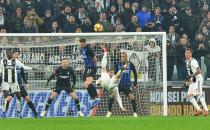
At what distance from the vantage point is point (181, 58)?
24.0 m

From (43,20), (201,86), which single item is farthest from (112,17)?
(201,86)

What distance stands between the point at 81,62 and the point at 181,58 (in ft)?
11.1

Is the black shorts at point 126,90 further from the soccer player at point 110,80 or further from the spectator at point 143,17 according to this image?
the spectator at point 143,17

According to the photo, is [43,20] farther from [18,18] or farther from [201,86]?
[201,86]

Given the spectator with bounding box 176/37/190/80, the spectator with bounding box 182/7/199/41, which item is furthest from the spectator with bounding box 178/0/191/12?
the spectator with bounding box 176/37/190/80

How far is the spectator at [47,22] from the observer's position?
24500mm

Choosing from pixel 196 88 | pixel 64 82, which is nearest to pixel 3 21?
pixel 64 82

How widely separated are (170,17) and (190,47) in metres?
1.32

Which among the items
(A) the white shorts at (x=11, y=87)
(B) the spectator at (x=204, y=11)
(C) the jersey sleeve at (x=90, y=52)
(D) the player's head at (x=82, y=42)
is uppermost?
(B) the spectator at (x=204, y=11)

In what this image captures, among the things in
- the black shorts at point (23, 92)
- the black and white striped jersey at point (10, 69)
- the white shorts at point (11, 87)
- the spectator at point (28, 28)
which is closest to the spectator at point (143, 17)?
the spectator at point (28, 28)

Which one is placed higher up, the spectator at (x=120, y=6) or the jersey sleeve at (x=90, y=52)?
the spectator at (x=120, y=6)

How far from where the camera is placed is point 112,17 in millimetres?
24891

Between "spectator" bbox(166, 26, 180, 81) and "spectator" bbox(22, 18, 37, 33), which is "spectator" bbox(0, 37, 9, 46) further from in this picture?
"spectator" bbox(166, 26, 180, 81)

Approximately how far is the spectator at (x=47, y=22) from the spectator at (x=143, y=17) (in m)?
3.04
